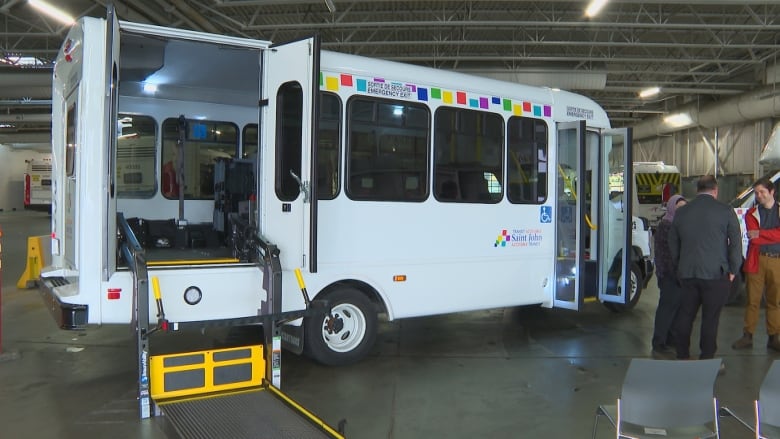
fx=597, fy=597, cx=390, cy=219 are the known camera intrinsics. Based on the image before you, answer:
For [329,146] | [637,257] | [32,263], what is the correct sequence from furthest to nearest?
1. [32,263]
2. [637,257]
3. [329,146]

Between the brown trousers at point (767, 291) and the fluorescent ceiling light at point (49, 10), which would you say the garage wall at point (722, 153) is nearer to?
the brown trousers at point (767, 291)

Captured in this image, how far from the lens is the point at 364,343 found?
17.7ft

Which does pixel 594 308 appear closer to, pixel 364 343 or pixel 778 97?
pixel 364 343

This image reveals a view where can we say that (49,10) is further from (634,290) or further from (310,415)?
(634,290)

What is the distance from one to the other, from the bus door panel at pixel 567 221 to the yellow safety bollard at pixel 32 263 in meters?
8.13

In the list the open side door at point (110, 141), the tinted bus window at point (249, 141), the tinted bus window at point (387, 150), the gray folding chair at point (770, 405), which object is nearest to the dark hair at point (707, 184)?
the tinted bus window at point (387, 150)

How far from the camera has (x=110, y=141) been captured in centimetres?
418

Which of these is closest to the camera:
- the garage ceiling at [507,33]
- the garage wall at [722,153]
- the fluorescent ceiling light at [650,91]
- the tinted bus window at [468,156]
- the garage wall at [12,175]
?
the tinted bus window at [468,156]

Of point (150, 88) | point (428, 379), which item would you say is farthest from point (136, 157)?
point (428, 379)

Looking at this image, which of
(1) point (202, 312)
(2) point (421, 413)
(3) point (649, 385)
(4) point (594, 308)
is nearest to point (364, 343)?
(2) point (421, 413)

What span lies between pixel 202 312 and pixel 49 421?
4.07ft

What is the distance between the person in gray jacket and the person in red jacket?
3.56 ft

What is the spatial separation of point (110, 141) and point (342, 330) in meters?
2.47

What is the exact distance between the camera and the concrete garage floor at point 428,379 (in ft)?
13.6
